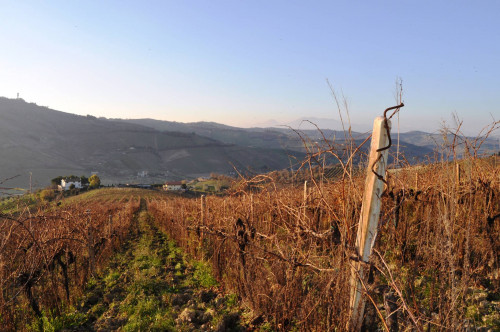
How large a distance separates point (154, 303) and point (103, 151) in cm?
13364

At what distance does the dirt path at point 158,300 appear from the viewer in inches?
162

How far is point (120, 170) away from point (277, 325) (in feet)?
378

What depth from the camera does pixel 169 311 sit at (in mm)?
4609

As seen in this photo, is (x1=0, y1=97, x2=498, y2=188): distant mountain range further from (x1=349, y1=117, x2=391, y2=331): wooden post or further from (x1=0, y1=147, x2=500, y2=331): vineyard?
(x1=349, y1=117, x2=391, y2=331): wooden post

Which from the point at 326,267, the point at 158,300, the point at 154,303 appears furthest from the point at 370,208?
the point at 158,300

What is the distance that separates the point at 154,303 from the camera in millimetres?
4930

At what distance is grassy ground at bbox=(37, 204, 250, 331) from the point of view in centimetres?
413

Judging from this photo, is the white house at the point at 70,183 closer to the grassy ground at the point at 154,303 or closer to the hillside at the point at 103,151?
the hillside at the point at 103,151

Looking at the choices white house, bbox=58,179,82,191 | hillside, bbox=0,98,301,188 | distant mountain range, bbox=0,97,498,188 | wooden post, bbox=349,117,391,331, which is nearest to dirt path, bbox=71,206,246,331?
wooden post, bbox=349,117,391,331

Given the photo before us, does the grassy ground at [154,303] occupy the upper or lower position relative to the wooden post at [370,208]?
lower

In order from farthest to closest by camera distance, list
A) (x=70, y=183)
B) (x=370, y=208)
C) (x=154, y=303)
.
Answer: (x=70, y=183) < (x=154, y=303) < (x=370, y=208)

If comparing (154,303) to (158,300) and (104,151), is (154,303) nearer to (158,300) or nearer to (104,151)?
(158,300)

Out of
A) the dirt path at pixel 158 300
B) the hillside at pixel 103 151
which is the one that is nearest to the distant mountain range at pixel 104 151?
the hillside at pixel 103 151

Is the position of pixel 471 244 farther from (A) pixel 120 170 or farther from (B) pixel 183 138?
(B) pixel 183 138
